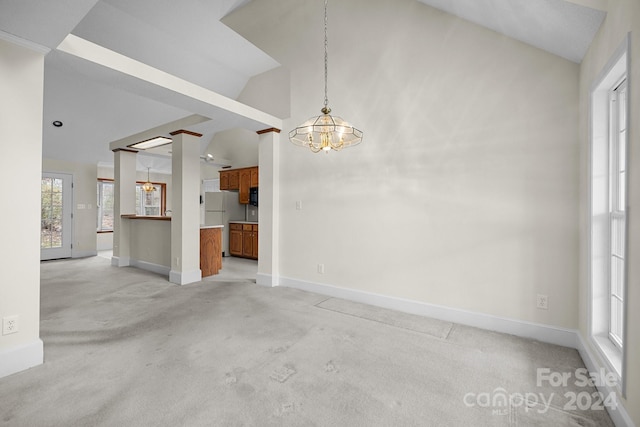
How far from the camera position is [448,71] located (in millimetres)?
2973

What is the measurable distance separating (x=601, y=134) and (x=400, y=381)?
2.25 metres

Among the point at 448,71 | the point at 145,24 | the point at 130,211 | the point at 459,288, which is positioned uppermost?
the point at 145,24

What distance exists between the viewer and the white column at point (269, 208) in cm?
431

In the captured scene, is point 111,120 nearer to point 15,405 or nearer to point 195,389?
point 15,405

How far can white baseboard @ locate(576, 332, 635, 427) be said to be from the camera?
1.46 m

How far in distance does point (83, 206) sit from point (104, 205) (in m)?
1.45

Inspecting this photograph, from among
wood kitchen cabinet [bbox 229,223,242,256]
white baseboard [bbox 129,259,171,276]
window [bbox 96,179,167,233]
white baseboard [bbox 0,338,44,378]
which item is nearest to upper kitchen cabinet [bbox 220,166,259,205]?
wood kitchen cabinet [bbox 229,223,242,256]

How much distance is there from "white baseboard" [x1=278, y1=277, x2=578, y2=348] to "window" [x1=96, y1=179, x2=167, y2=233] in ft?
24.4

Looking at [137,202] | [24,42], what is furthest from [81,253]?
[24,42]

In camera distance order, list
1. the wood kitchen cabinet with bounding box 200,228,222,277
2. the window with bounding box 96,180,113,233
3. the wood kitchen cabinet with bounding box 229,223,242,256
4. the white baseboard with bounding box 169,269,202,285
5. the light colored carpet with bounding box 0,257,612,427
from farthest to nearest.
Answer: the window with bounding box 96,180,113,233 → the wood kitchen cabinet with bounding box 229,223,242,256 → the wood kitchen cabinet with bounding box 200,228,222,277 → the white baseboard with bounding box 169,269,202,285 → the light colored carpet with bounding box 0,257,612,427

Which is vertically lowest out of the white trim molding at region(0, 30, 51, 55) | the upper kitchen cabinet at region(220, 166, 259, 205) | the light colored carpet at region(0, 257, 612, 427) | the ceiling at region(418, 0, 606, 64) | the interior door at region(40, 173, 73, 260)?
the light colored carpet at region(0, 257, 612, 427)

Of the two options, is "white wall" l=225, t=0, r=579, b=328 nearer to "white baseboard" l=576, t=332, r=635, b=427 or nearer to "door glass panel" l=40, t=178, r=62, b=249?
"white baseboard" l=576, t=332, r=635, b=427

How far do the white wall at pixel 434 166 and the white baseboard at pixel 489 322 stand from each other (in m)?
0.08

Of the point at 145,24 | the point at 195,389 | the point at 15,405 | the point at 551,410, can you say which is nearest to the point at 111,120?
the point at 145,24
